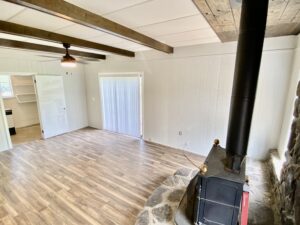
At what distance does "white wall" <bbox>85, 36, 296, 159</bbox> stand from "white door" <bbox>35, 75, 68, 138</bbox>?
1989 mm

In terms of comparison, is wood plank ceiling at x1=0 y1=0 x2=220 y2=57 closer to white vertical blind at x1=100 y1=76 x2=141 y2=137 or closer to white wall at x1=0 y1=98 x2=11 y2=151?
white vertical blind at x1=100 y1=76 x2=141 y2=137

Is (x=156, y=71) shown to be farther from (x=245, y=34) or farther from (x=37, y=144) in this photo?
(x=37, y=144)

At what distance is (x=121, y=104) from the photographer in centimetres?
535

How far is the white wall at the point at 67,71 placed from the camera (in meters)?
4.37

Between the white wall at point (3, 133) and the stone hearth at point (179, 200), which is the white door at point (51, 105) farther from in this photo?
the stone hearth at point (179, 200)

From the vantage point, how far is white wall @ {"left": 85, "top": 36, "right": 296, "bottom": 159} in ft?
9.71

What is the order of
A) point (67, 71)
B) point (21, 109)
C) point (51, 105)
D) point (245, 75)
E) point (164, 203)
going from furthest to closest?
point (21, 109)
point (67, 71)
point (51, 105)
point (164, 203)
point (245, 75)

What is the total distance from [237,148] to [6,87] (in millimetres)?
7560

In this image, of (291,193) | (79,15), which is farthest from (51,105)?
Answer: (291,193)

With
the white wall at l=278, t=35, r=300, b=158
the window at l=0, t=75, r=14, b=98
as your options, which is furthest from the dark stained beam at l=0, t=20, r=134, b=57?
the window at l=0, t=75, r=14, b=98

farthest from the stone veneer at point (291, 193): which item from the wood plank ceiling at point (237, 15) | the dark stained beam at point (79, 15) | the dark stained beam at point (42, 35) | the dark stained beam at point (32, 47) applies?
the dark stained beam at point (32, 47)

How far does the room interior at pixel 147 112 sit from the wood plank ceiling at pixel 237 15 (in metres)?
0.01

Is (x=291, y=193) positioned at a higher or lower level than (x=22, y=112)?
higher

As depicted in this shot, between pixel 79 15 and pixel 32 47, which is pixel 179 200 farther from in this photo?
pixel 32 47
